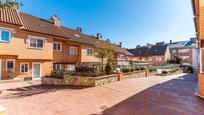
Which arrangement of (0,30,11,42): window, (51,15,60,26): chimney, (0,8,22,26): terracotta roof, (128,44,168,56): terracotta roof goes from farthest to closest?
1. (128,44,168,56): terracotta roof
2. (51,15,60,26): chimney
3. (0,8,22,26): terracotta roof
4. (0,30,11,42): window

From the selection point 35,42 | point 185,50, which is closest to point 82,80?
point 35,42

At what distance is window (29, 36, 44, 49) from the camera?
1662 cm

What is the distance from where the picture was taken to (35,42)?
55.8 ft

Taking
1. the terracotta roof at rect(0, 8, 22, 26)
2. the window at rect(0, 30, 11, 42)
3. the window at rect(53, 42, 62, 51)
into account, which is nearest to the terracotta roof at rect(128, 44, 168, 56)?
the window at rect(53, 42, 62, 51)

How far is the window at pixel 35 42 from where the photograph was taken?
16.6 meters

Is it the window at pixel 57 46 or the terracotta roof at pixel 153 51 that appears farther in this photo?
the terracotta roof at pixel 153 51

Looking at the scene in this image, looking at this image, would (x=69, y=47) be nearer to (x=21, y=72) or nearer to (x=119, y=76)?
(x=21, y=72)

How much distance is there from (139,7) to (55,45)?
13637 mm

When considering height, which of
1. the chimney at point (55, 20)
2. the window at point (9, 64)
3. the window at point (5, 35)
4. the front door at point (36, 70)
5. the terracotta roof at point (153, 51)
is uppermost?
the chimney at point (55, 20)

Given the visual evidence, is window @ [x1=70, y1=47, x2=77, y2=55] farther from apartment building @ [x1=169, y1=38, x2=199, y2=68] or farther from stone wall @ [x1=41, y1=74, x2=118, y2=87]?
apartment building @ [x1=169, y1=38, x2=199, y2=68]

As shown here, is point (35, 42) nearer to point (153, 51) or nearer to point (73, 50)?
point (73, 50)

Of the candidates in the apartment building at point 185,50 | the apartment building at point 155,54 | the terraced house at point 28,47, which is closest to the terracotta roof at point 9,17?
the terraced house at point 28,47

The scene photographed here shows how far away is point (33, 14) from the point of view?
20.6 m

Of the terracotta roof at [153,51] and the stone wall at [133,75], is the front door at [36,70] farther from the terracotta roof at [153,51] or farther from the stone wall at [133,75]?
the terracotta roof at [153,51]
